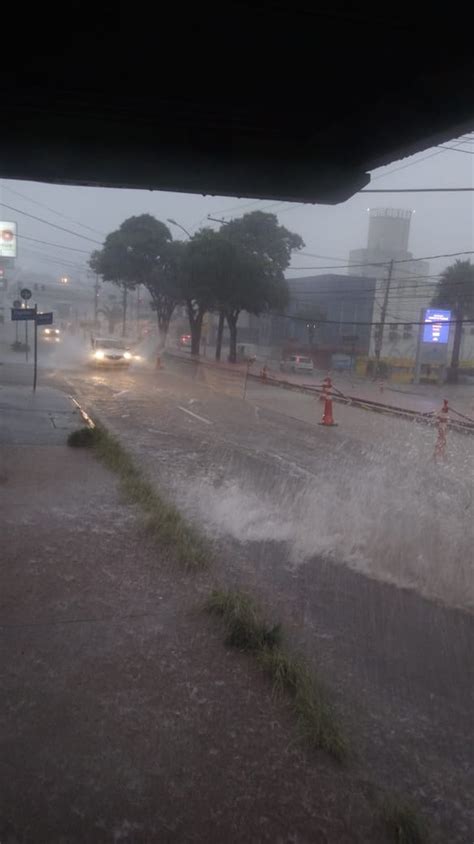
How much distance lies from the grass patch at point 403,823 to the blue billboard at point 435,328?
1462 inches

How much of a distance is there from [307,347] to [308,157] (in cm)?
4457

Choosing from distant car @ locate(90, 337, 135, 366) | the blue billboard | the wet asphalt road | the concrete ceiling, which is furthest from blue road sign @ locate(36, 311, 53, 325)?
the blue billboard

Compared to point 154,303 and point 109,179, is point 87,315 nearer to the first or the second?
point 154,303

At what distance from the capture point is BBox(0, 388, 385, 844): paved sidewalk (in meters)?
2.90

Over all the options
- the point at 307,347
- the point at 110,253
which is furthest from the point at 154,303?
the point at 307,347

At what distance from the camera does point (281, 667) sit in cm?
403

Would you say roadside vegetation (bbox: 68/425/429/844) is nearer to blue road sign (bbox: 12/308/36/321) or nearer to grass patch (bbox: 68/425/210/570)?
grass patch (bbox: 68/425/210/570)

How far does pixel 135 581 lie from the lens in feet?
18.1

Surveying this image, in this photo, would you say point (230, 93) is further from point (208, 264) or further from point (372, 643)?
point (208, 264)

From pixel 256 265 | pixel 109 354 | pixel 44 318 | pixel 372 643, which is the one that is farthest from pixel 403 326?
pixel 372 643

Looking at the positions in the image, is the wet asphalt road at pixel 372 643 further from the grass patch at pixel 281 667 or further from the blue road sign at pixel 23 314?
the blue road sign at pixel 23 314

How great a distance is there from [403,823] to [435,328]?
38160 millimetres

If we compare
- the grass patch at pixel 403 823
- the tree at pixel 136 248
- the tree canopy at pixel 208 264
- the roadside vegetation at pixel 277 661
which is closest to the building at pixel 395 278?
the tree canopy at pixel 208 264

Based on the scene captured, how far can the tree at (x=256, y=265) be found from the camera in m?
39.3
